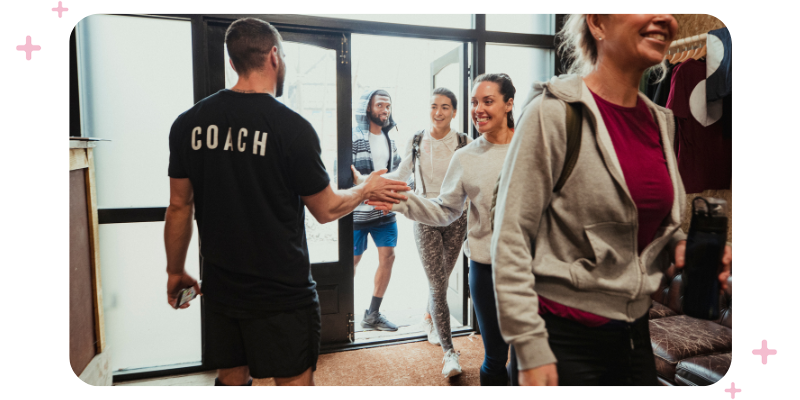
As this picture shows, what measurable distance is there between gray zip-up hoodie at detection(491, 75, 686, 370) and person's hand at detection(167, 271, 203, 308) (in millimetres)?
1106

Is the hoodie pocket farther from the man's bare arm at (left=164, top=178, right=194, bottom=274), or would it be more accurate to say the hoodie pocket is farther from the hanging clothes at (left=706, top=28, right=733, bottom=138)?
the man's bare arm at (left=164, top=178, right=194, bottom=274)

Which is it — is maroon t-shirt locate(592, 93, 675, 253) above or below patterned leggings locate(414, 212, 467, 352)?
above

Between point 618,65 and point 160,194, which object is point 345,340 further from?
point 618,65

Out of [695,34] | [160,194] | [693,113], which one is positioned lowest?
[160,194]

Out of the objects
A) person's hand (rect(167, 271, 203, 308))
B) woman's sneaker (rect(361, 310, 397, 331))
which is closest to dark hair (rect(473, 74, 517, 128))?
woman's sneaker (rect(361, 310, 397, 331))

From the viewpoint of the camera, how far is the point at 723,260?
1224 millimetres

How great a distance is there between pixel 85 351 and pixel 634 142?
181 centimetres

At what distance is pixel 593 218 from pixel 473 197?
658 millimetres

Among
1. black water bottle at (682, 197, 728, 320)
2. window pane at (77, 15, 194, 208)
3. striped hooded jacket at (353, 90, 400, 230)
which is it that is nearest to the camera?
black water bottle at (682, 197, 728, 320)

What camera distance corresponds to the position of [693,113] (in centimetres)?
142

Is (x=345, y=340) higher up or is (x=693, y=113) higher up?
(x=693, y=113)

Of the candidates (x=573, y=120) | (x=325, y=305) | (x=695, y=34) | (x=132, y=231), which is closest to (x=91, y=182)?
(x=132, y=231)

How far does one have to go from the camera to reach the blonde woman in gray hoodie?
0.91m

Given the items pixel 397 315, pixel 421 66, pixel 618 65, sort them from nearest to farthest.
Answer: pixel 618 65, pixel 421 66, pixel 397 315
